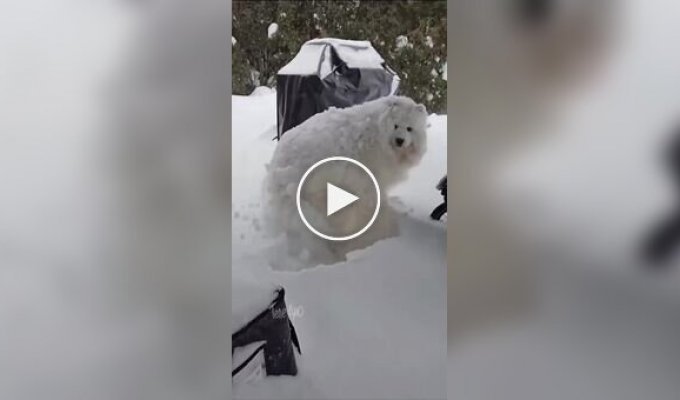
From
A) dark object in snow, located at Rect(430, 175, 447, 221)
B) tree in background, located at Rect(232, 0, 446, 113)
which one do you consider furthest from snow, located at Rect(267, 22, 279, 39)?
dark object in snow, located at Rect(430, 175, 447, 221)

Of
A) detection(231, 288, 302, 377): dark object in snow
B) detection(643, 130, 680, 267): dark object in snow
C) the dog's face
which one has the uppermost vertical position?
the dog's face

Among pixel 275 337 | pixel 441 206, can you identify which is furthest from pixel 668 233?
pixel 275 337

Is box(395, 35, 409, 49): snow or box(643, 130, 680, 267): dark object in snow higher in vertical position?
box(395, 35, 409, 49): snow

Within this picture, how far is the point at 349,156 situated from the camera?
73 cm

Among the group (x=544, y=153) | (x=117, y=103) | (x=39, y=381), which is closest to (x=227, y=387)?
(x=39, y=381)

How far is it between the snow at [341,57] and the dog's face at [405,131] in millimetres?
58

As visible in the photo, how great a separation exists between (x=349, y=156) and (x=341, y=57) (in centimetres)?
13

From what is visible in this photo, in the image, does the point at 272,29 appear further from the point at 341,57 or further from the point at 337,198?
the point at 337,198

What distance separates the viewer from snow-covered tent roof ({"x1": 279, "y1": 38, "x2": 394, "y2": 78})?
730 millimetres

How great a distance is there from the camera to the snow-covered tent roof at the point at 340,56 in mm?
730

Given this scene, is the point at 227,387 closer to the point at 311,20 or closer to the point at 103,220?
the point at 103,220

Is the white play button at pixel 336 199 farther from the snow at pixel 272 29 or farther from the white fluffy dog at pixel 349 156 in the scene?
the snow at pixel 272 29

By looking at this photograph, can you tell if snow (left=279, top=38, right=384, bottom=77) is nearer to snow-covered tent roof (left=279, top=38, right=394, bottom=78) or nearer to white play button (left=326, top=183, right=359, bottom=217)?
snow-covered tent roof (left=279, top=38, right=394, bottom=78)

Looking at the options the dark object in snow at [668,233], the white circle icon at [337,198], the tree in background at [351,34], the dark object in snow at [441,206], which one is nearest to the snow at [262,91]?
the tree in background at [351,34]
